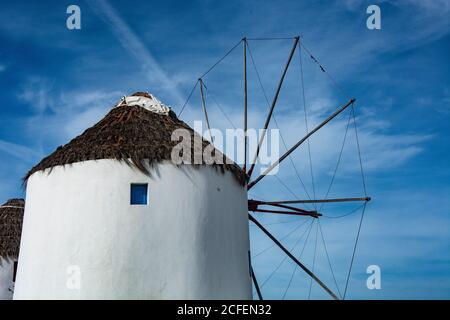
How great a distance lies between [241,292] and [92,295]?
13.5ft

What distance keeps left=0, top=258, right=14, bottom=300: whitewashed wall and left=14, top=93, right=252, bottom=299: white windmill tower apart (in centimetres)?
812

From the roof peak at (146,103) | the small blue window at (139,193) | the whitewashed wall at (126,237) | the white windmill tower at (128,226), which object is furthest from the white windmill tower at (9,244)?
the small blue window at (139,193)

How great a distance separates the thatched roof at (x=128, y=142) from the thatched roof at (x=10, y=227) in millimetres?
7846

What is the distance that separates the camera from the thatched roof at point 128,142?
47.2 ft

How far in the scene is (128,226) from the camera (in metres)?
13.7

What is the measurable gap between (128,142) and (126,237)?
2.67m

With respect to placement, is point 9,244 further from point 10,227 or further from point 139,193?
point 139,193

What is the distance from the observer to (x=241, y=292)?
15359mm

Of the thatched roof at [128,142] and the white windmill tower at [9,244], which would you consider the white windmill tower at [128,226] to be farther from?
the white windmill tower at [9,244]

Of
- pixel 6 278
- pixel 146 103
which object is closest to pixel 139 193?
pixel 146 103
